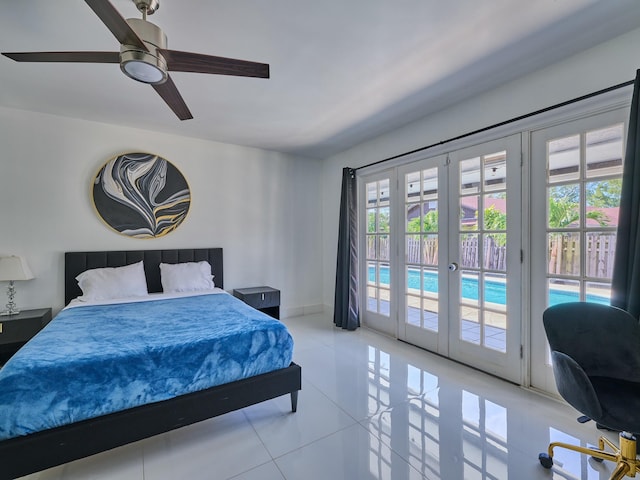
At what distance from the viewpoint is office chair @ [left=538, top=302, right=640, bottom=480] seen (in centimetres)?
144

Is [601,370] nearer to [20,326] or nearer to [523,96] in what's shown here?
[523,96]

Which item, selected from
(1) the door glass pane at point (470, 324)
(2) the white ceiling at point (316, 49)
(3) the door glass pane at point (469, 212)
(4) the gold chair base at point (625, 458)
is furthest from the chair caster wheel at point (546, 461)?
(2) the white ceiling at point (316, 49)

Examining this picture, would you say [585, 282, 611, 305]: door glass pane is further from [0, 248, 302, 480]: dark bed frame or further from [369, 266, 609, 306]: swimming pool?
[0, 248, 302, 480]: dark bed frame

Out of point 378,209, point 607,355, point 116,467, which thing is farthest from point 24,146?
point 607,355

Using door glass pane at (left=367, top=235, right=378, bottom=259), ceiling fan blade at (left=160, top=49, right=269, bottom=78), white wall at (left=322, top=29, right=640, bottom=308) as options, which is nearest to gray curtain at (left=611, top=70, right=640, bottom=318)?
white wall at (left=322, top=29, right=640, bottom=308)

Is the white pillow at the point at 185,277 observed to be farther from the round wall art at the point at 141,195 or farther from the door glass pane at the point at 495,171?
the door glass pane at the point at 495,171

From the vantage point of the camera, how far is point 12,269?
2.82 meters

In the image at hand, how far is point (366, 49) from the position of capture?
2154 millimetres

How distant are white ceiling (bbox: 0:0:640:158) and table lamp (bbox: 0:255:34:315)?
155 cm

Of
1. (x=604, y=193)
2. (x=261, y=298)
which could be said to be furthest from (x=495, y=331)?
(x=261, y=298)

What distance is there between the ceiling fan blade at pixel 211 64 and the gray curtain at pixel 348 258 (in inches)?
103

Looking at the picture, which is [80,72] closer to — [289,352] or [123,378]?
[123,378]

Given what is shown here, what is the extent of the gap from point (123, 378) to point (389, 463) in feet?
5.19

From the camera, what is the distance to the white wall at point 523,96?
2.03m
